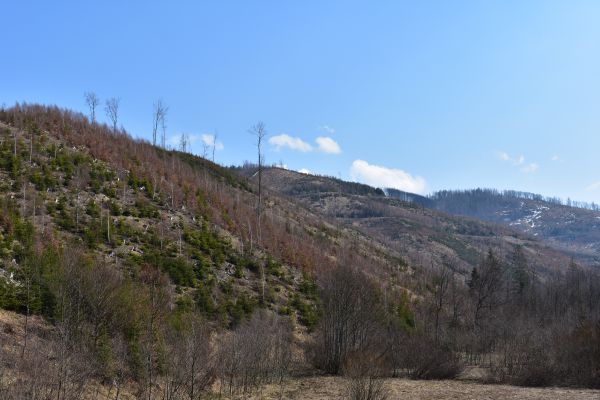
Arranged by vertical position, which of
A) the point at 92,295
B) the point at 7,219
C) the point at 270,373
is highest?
the point at 7,219

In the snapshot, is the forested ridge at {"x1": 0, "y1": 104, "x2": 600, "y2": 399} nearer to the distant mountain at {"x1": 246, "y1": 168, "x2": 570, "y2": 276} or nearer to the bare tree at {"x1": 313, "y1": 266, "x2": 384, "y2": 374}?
the bare tree at {"x1": 313, "y1": 266, "x2": 384, "y2": 374}

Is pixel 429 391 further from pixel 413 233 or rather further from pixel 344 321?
pixel 413 233

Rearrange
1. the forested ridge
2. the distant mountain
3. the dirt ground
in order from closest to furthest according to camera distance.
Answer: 1. the forested ridge
2. the dirt ground
3. the distant mountain

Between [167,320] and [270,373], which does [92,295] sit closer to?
[167,320]

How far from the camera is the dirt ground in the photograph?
728 inches

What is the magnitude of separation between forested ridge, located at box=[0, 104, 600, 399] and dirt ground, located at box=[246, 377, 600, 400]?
1372 millimetres

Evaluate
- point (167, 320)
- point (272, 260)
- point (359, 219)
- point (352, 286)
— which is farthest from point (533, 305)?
point (359, 219)

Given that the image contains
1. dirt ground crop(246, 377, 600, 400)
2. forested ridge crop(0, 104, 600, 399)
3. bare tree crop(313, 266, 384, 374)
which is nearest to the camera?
forested ridge crop(0, 104, 600, 399)

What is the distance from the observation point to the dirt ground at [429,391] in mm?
18503

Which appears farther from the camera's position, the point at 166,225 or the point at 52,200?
the point at 166,225

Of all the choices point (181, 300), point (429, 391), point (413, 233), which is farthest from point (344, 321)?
point (413, 233)

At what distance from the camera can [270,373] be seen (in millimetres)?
22641

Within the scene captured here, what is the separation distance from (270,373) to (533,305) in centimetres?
5296

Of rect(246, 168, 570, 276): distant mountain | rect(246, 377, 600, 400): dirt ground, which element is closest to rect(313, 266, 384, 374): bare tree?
rect(246, 377, 600, 400): dirt ground
